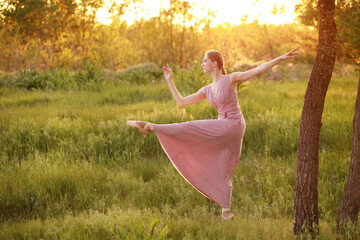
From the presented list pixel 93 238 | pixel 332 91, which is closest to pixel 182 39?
pixel 332 91

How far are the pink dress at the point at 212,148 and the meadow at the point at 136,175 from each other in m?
0.33

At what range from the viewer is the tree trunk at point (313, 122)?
3.48 metres

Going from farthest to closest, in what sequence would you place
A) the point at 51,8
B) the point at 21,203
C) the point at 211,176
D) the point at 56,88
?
the point at 51,8, the point at 56,88, the point at 21,203, the point at 211,176

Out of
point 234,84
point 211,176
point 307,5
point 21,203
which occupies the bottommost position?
point 21,203

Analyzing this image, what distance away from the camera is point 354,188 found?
3492 mm

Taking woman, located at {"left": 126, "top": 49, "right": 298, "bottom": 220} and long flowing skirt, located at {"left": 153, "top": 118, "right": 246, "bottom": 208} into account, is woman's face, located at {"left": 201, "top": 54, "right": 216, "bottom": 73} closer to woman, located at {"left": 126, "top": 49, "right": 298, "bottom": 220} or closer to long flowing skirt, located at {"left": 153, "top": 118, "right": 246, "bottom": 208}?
woman, located at {"left": 126, "top": 49, "right": 298, "bottom": 220}

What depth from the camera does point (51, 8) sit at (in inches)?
909

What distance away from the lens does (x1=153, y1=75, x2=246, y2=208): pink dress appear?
175 inches

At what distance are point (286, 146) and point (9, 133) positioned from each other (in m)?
5.15

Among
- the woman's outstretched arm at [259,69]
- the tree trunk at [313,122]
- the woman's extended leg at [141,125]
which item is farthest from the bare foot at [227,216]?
the woman's outstretched arm at [259,69]

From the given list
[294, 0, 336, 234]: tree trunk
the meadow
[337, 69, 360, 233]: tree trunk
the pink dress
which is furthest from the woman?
[337, 69, 360, 233]: tree trunk

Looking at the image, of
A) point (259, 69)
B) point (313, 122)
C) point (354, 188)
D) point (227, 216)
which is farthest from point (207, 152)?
point (354, 188)

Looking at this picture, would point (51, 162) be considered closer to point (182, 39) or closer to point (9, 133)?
point (9, 133)

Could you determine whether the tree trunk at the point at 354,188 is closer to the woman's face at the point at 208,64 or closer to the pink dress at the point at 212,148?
the pink dress at the point at 212,148
